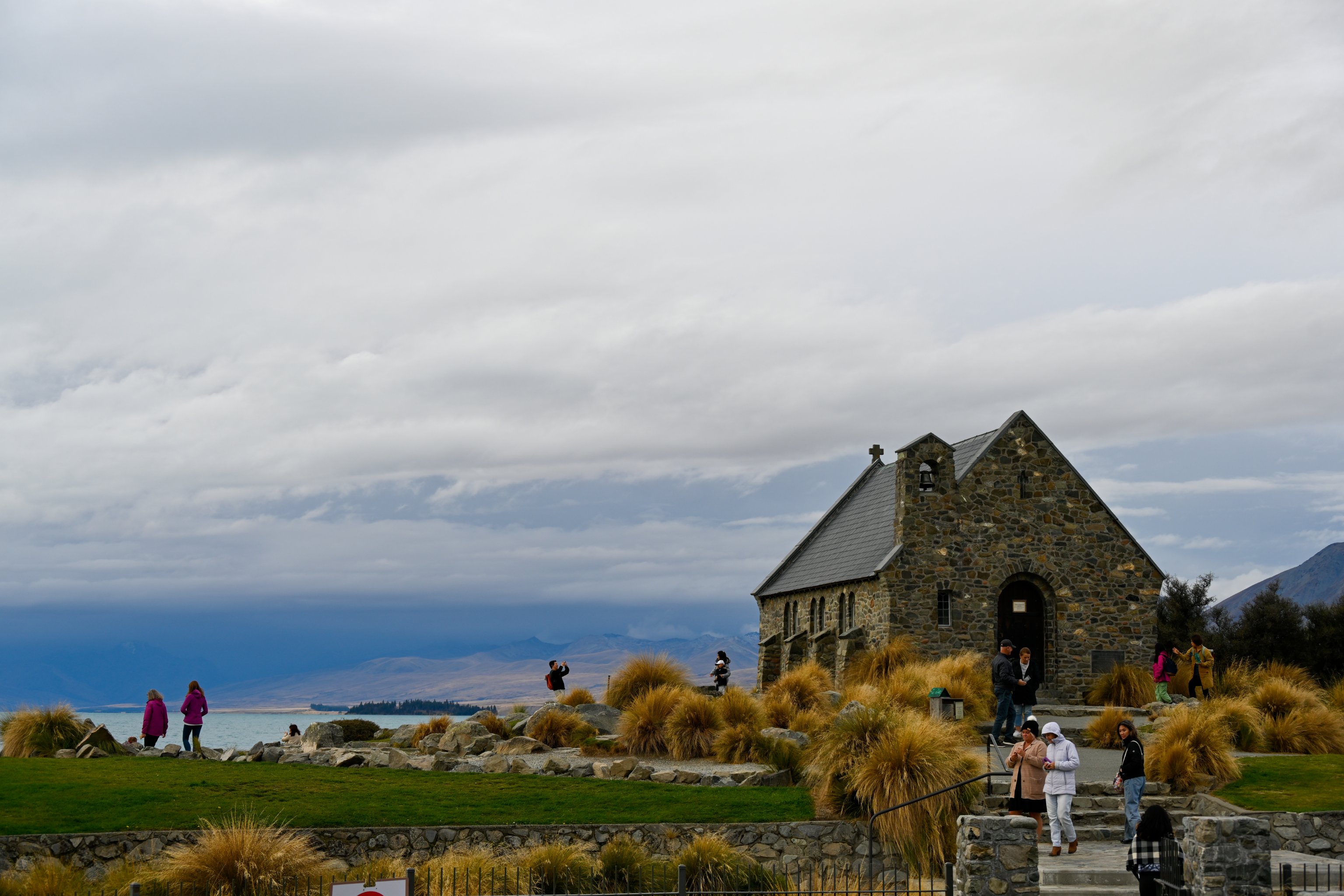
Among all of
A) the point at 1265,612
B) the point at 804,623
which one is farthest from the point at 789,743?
the point at 1265,612

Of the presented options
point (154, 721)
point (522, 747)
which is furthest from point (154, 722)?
point (522, 747)

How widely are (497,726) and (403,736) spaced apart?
2.82 m

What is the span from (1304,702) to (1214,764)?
22.9ft

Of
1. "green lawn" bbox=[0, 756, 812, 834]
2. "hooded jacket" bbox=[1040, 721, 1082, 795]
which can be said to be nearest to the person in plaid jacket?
"hooded jacket" bbox=[1040, 721, 1082, 795]

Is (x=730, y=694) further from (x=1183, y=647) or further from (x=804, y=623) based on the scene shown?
(x=1183, y=647)

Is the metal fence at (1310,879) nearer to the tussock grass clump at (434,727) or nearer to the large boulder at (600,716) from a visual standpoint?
the large boulder at (600,716)

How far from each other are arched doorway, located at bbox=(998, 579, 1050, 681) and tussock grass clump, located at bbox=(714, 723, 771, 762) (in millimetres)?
14640

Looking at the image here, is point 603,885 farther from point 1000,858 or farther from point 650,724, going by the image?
point 650,724

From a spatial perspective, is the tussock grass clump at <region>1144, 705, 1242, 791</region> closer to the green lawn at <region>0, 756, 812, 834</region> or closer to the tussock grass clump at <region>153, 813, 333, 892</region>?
the green lawn at <region>0, 756, 812, 834</region>

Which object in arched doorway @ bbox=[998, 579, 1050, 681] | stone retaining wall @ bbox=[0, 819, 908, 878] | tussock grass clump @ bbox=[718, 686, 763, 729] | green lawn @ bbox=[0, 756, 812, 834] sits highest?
arched doorway @ bbox=[998, 579, 1050, 681]

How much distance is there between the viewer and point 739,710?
26.5 metres

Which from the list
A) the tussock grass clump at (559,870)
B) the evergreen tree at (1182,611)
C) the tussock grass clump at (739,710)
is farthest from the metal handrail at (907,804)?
the evergreen tree at (1182,611)

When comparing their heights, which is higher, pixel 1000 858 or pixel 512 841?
pixel 1000 858

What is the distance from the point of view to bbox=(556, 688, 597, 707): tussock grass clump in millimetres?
35344
